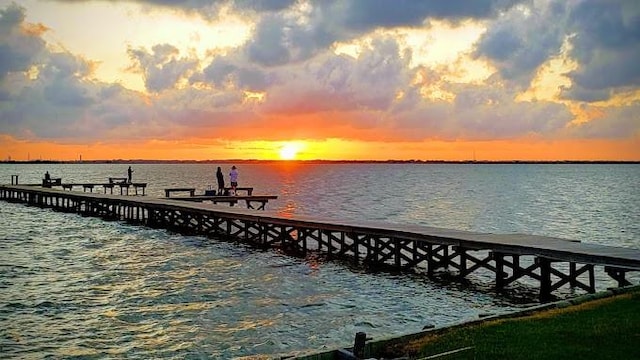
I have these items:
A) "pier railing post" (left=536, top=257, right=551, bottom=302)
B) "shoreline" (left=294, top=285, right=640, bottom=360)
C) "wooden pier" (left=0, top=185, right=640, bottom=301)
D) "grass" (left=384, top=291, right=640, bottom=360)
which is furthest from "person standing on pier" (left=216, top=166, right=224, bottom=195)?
"grass" (left=384, top=291, right=640, bottom=360)

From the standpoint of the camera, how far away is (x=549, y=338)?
9.52m

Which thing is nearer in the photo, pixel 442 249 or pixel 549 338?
pixel 549 338

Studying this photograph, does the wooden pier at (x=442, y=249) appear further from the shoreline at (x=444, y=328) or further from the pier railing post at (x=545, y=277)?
the shoreline at (x=444, y=328)

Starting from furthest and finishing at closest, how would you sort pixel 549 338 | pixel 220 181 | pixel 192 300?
pixel 220 181
pixel 192 300
pixel 549 338

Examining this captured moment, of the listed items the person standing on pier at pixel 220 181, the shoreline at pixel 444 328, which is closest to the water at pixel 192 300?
the shoreline at pixel 444 328

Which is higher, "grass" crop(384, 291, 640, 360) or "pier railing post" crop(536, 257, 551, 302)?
"grass" crop(384, 291, 640, 360)

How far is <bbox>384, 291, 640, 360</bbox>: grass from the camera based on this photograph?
8.75m

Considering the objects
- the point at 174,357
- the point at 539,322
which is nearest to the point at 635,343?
the point at 539,322

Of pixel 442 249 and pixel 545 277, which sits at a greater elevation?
pixel 545 277

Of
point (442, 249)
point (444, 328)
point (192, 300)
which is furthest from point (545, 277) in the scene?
point (192, 300)

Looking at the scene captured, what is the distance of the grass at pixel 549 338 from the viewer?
8.75m

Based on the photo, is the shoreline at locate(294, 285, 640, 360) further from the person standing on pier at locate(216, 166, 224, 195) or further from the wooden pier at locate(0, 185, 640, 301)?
the person standing on pier at locate(216, 166, 224, 195)

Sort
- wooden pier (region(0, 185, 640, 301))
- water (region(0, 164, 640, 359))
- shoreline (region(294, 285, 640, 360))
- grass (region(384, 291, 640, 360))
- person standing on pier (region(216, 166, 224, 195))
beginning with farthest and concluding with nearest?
person standing on pier (region(216, 166, 224, 195)) < wooden pier (region(0, 185, 640, 301)) < water (region(0, 164, 640, 359)) < shoreline (region(294, 285, 640, 360)) < grass (region(384, 291, 640, 360))

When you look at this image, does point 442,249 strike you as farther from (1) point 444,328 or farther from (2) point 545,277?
(1) point 444,328
